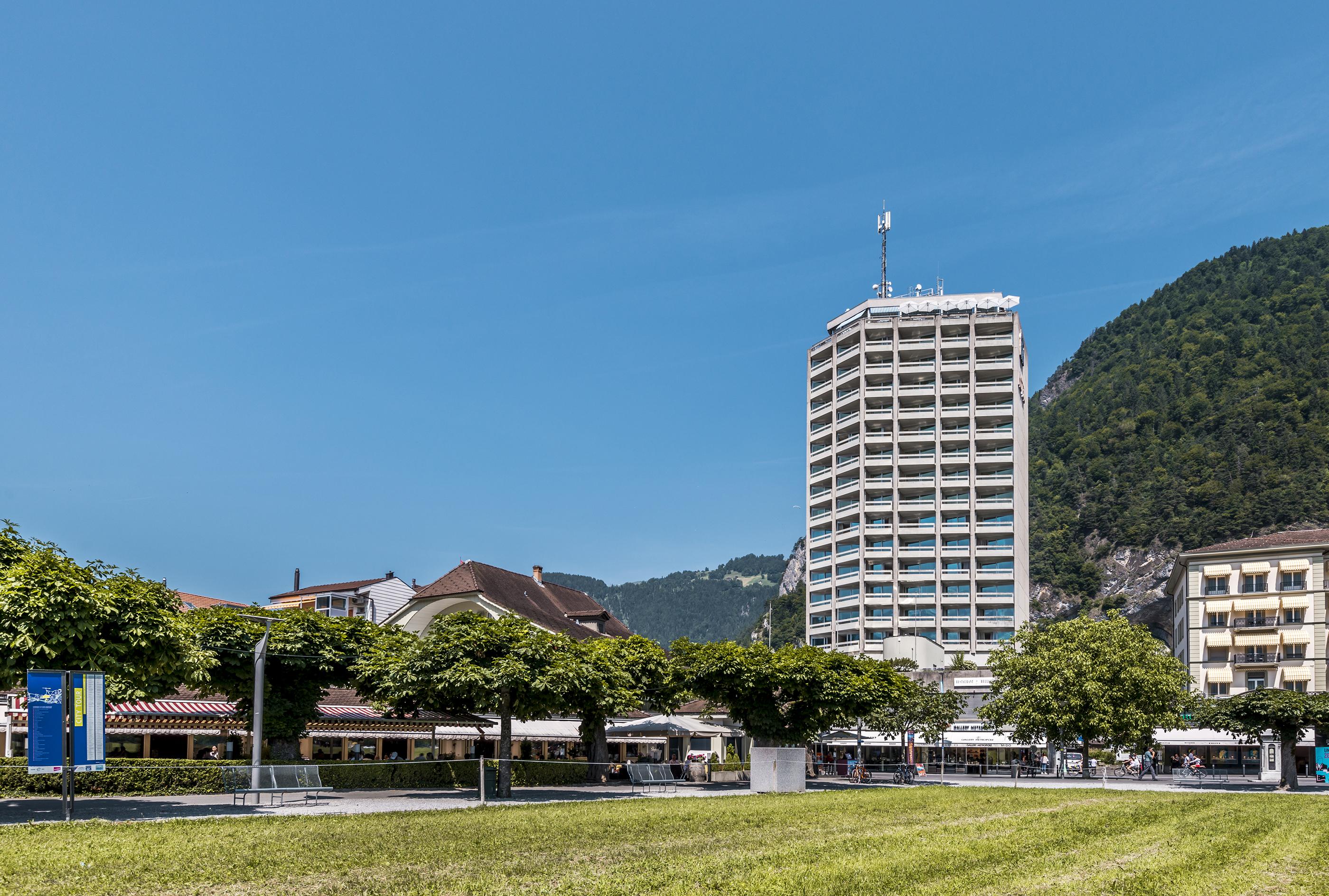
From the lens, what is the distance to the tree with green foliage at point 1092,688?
2653 inches

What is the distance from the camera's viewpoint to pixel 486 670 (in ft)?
137

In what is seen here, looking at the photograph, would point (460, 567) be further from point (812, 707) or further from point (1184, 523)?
point (1184, 523)

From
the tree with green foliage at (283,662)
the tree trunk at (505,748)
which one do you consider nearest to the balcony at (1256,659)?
the tree trunk at (505,748)

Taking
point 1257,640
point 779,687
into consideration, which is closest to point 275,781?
point 779,687

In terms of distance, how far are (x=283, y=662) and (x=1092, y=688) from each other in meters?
43.2

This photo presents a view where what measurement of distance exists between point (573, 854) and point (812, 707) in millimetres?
33886

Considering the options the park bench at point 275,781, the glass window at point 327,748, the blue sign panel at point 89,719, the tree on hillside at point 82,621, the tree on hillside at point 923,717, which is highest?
the tree on hillside at point 82,621

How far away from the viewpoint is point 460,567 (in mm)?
76500

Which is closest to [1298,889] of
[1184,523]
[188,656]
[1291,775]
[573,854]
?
[573,854]

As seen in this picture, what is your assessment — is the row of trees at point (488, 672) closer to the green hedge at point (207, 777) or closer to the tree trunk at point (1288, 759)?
the tree trunk at point (1288, 759)

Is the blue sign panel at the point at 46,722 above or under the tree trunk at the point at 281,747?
above

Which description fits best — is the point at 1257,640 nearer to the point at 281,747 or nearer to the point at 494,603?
the point at 494,603

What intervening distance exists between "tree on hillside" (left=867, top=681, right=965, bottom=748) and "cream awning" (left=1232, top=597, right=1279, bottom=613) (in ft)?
109

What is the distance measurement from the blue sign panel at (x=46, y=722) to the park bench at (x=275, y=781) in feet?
24.5
